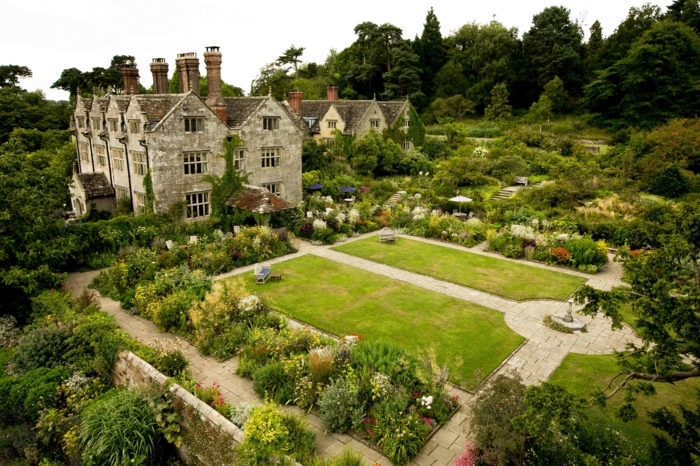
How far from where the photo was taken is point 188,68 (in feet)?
82.7

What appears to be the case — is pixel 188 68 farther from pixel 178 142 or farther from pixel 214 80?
pixel 178 142

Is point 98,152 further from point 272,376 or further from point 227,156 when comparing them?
point 272,376

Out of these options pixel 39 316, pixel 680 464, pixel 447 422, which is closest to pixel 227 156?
pixel 39 316

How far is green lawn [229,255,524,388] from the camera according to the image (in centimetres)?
1305

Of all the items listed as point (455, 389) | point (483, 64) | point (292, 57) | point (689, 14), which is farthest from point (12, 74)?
point (689, 14)

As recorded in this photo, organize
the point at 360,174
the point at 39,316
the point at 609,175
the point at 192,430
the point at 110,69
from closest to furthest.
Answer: the point at 192,430, the point at 39,316, the point at 609,175, the point at 360,174, the point at 110,69

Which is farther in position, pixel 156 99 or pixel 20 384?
pixel 156 99

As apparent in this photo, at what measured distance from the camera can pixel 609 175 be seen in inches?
1209

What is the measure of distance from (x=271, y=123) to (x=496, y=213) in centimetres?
1448

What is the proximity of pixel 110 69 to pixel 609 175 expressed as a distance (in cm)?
6590

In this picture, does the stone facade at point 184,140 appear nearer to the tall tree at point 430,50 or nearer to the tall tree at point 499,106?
the tall tree at point 499,106

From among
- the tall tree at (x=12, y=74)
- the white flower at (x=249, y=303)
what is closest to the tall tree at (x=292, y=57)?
the tall tree at (x=12, y=74)

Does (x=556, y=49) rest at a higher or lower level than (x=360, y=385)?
higher

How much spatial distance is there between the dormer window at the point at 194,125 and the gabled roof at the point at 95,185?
7602mm
